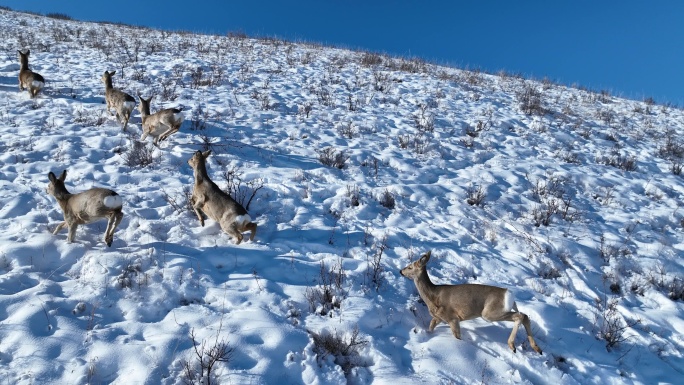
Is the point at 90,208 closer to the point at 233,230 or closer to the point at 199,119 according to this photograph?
the point at 233,230

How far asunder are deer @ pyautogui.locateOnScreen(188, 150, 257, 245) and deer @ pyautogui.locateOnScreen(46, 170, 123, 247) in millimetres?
1177

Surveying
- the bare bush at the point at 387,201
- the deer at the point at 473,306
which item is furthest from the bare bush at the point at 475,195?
the deer at the point at 473,306

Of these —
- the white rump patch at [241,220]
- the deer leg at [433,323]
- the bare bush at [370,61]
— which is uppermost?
the bare bush at [370,61]

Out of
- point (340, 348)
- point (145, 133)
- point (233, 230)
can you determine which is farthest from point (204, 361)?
point (145, 133)

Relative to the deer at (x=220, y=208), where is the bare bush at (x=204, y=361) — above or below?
below

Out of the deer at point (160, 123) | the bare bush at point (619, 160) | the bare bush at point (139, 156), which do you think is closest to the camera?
the bare bush at point (139, 156)

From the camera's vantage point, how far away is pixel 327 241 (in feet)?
21.4

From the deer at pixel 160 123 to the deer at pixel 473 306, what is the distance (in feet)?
20.6

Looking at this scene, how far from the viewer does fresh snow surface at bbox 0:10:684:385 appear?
439 cm

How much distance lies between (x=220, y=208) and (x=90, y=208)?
163 centimetres

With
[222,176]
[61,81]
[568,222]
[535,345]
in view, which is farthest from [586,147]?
[61,81]

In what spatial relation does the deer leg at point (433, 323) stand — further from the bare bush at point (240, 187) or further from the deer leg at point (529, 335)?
the bare bush at point (240, 187)

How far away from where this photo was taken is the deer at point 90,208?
5387 millimetres

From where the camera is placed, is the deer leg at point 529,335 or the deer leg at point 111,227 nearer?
the deer leg at point 529,335
